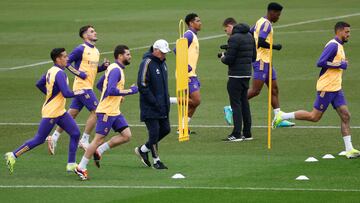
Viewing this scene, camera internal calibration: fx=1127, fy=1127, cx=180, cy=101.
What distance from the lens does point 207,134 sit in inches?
945

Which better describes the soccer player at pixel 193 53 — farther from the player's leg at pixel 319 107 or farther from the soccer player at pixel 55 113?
the soccer player at pixel 55 113

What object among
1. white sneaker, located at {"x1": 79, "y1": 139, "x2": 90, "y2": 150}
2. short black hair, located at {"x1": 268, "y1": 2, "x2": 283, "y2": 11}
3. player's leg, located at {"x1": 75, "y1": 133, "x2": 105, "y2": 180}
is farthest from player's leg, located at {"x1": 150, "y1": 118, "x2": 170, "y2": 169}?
short black hair, located at {"x1": 268, "y1": 2, "x2": 283, "y2": 11}

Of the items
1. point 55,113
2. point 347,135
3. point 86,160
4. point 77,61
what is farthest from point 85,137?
point 347,135

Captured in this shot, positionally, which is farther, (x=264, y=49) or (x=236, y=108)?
(x=264, y=49)

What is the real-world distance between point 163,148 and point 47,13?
2639 cm

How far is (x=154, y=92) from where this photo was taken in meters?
19.7

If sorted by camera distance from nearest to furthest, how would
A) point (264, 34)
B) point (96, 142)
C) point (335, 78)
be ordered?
point (96, 142)
point (335, 78)
point (264, 34)

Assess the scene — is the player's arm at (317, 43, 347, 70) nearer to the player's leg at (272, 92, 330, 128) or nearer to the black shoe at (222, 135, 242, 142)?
the player's leg at (272, 92, 330, 128)

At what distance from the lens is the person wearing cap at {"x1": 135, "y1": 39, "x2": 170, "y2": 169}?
64.1 feet

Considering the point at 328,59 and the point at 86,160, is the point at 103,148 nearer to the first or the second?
the point at 86,160

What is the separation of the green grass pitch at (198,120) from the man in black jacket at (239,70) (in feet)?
1.42

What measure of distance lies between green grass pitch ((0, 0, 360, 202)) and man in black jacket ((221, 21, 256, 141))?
43 cm

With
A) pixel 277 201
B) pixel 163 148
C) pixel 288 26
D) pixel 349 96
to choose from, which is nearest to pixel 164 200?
pixel 277 201

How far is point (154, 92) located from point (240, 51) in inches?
151
